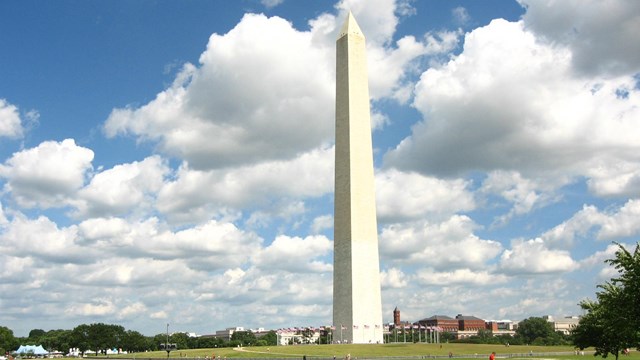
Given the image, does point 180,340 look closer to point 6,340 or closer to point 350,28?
point 6,340

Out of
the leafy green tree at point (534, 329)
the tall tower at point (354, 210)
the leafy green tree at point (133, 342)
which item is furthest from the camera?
the leafy green tree at point (534, 329)

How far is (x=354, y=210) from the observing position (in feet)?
305

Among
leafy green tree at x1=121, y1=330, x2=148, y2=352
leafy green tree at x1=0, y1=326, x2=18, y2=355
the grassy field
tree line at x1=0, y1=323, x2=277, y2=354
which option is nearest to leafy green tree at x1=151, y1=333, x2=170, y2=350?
tree line at x1=0, y1=323, x2=277, y2=354

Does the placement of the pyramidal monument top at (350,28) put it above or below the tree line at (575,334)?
above

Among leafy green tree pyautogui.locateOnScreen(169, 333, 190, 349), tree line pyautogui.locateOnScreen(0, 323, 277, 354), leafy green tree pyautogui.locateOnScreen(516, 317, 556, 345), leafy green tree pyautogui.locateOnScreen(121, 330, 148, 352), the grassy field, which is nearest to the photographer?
the grassy field

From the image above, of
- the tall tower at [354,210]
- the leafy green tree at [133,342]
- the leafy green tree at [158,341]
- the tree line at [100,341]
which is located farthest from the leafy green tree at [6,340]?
the tall tower at [354,210]

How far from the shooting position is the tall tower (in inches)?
3632

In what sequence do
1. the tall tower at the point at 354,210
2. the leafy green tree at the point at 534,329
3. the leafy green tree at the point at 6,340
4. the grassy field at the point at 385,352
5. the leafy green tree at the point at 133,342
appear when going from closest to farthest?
the grassy field at the point at 385,352 → the tall tower at the point at 354,210 → the leafy green tree at the point at 6,340 → the leafy green tree at the point at 133,342 → the leafy green tree at the point at 534,329

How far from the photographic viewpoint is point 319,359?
72125mm

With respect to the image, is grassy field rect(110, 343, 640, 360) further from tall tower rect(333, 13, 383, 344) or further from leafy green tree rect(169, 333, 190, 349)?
leafy green tree rect(169, 333, 190, 349)

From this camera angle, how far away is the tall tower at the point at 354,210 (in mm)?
92250

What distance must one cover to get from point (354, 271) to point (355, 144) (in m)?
17.8

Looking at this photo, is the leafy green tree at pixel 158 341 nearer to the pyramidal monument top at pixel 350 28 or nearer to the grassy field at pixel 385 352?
the grassy field at pixel 385 352

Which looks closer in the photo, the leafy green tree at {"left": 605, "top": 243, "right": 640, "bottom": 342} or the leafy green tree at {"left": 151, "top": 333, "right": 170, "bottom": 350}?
the leafy green tree at {"left": 605, "top": 243, "right": 640, "bottom": 342}
